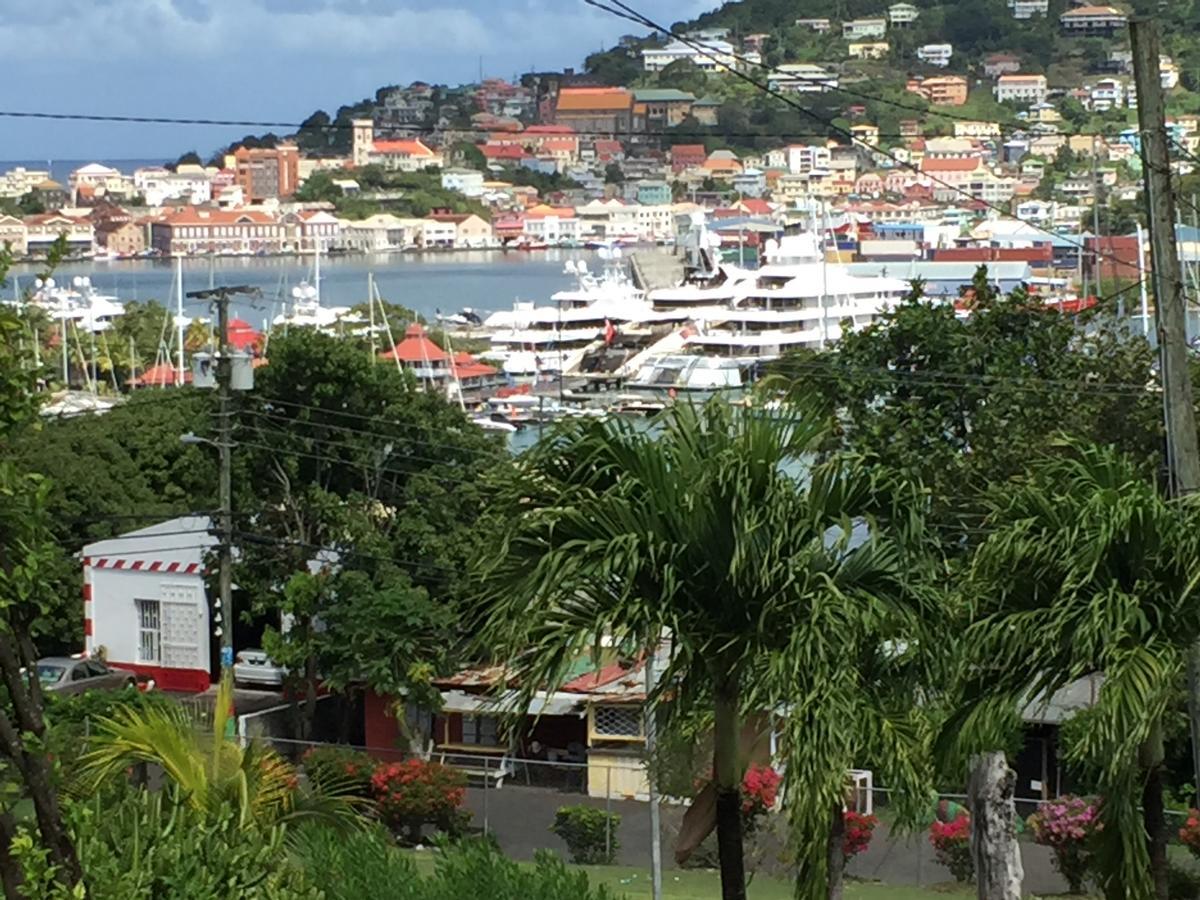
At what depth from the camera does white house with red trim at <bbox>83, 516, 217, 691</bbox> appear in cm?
1991

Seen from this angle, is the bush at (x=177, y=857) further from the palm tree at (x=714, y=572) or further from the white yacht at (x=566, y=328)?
the white yacht at (x=566, y=328)

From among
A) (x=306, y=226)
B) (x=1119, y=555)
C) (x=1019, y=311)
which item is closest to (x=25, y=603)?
(x=1119, y=555)

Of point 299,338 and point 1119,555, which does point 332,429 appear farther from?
point 1119,555

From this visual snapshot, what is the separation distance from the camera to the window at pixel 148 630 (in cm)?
2022

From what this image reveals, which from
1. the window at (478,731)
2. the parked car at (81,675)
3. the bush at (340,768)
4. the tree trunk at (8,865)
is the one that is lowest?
the window at (478,731)

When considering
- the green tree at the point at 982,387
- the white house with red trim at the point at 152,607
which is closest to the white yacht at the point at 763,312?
the white house with red trim at the point at 152,607

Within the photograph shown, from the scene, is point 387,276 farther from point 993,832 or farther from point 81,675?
point 993,832

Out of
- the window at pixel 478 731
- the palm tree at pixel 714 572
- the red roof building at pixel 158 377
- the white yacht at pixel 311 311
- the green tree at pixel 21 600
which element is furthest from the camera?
the white yacht at pixel 311 311

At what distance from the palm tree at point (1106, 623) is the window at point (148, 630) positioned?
14163 millimetres

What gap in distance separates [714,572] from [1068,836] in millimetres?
5520

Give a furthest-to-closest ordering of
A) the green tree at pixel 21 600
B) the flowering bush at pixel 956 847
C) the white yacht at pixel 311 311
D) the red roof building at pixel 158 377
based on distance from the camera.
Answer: the white yacht at pixel 311 311 → the red roof building at pixel 158 377 → the flowering bush at pixel 956 847 → the green tree at pixel 21 600

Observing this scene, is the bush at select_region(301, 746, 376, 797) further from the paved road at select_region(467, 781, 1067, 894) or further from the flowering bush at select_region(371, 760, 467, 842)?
the paved road at select_region(467, 781, 1067, 894)

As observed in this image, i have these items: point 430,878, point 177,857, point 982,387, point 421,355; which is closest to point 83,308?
point 421,355

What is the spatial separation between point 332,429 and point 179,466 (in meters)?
4.39
